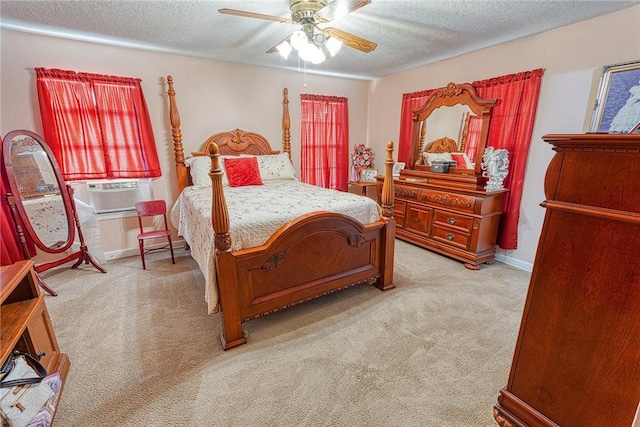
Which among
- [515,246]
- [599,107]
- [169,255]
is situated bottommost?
[169,255]

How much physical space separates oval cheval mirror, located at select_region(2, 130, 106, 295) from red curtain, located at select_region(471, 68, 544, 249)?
179 inches

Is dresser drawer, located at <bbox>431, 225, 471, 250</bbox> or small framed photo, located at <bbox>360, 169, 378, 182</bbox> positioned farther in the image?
small framed photo, located at <bbox>360, 169, 378, 182</bbox>

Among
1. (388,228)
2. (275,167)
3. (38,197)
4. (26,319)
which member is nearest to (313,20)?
(388,228)

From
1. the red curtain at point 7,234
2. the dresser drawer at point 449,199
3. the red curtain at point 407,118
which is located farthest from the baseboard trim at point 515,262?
the red curtain at point 7,234

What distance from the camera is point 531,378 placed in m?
1.13

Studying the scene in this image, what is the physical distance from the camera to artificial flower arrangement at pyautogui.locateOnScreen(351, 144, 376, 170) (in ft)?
15.8

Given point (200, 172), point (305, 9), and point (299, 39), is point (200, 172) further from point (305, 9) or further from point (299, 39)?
point (305, 9)

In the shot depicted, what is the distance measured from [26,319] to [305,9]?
2354mm

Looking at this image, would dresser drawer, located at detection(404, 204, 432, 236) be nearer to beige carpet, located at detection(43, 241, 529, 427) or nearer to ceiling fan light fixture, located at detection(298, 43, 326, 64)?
beige carpet, located at detection(43, 241, 529, 427)

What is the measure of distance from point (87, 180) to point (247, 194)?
186 centimetres

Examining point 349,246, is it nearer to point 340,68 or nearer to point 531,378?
point 531,378

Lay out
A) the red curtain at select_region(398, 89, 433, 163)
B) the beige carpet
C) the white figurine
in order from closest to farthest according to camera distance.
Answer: the beige carpet, the white figurine, the red curtain at select_region(398, 89, 433, 163)

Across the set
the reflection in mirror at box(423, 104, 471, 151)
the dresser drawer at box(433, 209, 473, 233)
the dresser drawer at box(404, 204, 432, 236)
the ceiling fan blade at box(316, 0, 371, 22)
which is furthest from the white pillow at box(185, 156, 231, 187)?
the reflection in mirror at box(423, 104, 471, 151)

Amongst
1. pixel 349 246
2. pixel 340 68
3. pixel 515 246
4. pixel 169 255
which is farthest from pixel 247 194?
pixel 515 246
